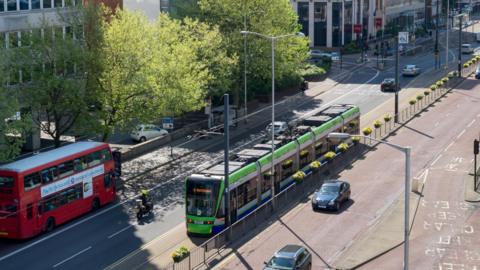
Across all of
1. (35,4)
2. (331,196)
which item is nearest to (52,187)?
(331,196)

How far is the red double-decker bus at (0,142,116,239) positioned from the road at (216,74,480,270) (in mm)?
11819

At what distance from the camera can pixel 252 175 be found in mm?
47531

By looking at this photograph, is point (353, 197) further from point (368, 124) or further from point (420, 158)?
point (368, 124)

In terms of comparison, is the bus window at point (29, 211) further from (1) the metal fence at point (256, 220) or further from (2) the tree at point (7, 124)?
(1) the metal fence at point (256, 220)

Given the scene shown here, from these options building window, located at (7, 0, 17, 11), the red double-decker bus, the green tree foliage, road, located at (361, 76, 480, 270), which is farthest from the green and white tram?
building window, located at (7, 0, 17, 11)

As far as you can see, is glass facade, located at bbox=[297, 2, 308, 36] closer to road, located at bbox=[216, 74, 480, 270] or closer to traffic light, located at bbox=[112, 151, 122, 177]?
road, located at bbox=[216, 74, 480, 270]

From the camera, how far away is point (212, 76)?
72625 millimetres

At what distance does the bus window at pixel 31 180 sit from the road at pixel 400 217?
1201 centimetres

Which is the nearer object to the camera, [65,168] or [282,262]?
[282,262]

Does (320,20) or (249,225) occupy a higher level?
(320,20)

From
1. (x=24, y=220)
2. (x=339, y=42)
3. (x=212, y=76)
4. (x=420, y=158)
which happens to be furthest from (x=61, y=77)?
(x=339, y=42)

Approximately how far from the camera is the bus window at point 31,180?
43319 mm

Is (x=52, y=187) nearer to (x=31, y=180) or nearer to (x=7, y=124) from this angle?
(x=31, y=180)

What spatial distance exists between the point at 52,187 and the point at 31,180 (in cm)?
197
